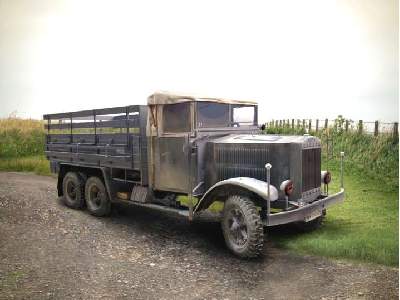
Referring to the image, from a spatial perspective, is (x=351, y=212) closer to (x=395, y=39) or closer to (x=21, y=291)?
(x=395, y=39)

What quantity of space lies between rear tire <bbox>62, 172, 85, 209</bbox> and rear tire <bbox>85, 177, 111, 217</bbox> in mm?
171

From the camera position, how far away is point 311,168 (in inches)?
200

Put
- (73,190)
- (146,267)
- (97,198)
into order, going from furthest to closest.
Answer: (73,190) < (97,198) < (146,267)

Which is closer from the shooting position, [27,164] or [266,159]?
[266,159]

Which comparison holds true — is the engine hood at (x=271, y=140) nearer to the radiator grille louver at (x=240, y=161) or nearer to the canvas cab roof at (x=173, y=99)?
the radiator grille louver at (x=240, y=161)

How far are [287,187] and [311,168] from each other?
2.26ft

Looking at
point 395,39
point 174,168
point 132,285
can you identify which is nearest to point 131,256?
point 132,285

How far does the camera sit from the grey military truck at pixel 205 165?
4688 millimetres

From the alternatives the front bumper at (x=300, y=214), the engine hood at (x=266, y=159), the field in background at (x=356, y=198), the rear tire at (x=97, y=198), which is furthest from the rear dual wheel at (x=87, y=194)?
the front bumper at (x=300, y=214)

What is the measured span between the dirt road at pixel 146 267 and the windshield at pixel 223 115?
4.68ft

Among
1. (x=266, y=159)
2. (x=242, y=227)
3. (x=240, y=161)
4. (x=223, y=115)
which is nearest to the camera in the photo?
(x=242, y=227)

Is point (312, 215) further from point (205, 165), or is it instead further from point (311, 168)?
point (205, 165)

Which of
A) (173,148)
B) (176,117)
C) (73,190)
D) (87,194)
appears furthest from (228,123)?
(73,190)

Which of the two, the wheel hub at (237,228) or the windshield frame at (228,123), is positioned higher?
the windshield frame at (228,123)
